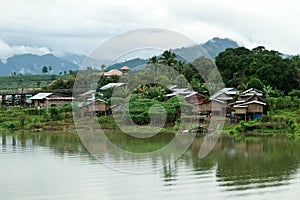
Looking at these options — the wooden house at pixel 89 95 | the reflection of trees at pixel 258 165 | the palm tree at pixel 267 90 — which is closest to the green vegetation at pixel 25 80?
the wooden house at pixel 89 95

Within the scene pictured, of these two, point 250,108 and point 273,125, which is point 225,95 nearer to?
point 250,108

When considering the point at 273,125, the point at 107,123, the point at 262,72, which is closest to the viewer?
the point at 273,125

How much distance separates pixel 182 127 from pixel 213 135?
2427 mm

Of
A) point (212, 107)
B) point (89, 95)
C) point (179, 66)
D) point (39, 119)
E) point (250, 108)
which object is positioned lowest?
point (39, 119)

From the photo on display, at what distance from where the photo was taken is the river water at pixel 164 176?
35.8 ft

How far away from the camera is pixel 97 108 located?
94.9 ft

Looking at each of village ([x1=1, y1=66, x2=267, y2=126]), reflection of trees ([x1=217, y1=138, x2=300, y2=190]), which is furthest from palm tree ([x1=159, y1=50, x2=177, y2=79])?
A: reflection of trees ([x1=217, y1=138, x2=300, y2=190])

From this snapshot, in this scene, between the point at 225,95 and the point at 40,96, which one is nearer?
the point at 225,95

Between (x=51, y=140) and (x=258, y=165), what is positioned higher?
(x=51, y=140)

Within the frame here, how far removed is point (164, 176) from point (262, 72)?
19469 millimetres

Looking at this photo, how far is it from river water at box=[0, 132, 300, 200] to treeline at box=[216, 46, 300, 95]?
11822 mm

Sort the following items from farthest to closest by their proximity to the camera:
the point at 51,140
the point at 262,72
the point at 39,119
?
1. the point at 262,72
2. the point at 39,119
3. the point at 51,140

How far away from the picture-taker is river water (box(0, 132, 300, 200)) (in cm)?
1091

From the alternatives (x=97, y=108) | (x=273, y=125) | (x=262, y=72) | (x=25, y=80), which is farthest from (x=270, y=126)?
(x=25, y=80)
